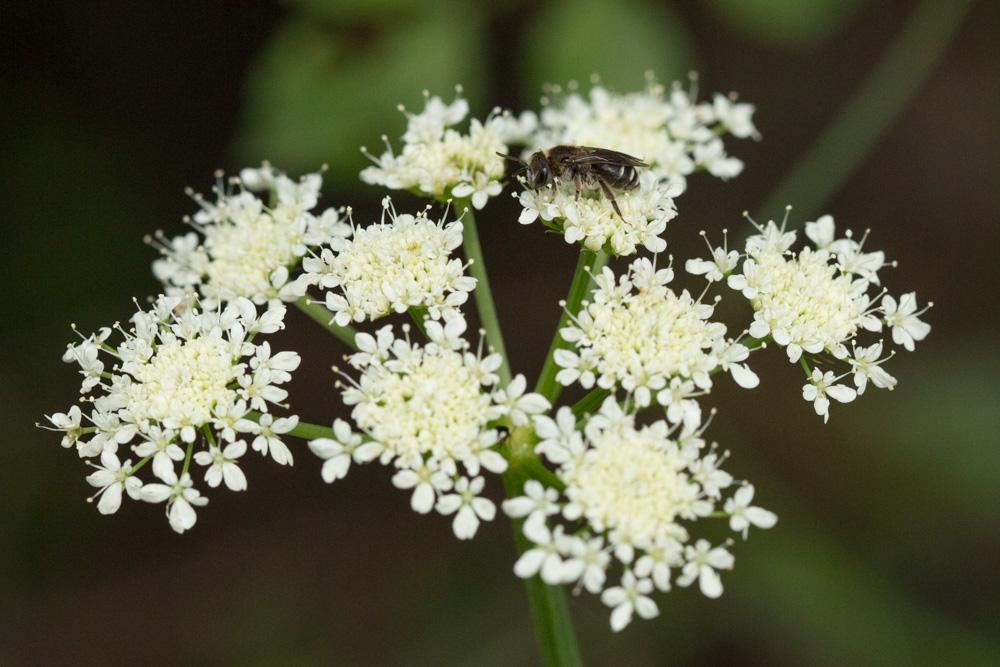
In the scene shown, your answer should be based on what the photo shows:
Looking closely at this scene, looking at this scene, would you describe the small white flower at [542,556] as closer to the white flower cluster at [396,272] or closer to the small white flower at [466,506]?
the small white flower at [466,506]

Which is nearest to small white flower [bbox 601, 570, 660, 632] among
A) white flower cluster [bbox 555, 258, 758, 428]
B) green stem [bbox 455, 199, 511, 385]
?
white flower cluster [bbox 555, 258, 758, 428]

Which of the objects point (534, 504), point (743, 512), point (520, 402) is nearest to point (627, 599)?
point (534, 504)

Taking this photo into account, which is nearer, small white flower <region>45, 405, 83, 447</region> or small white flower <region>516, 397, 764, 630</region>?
small white flower <region>516, 397, 764, 630</region>

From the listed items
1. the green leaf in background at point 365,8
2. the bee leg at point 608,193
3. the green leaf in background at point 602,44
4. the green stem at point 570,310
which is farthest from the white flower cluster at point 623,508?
the green leaf in background at point 365,8

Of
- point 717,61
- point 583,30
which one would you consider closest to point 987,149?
point 717,61

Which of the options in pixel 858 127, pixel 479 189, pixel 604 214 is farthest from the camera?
pixel 858 127

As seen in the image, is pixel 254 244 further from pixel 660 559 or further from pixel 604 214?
pixel 660 559

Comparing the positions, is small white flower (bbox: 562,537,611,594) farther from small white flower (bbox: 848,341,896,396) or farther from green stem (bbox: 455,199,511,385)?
small white flower (bbox: 848,341,896,396)
